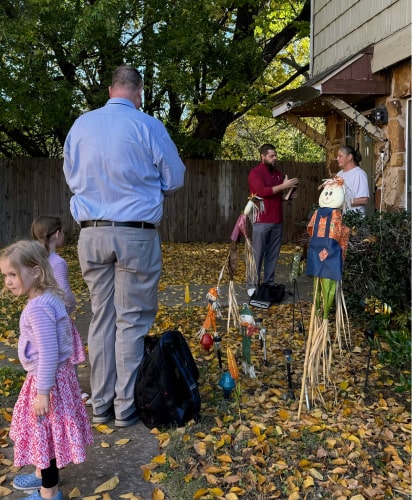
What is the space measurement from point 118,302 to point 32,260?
3.18ft

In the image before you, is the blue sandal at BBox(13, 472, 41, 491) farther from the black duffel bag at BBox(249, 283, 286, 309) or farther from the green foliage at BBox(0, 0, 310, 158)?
the green foliage at BBox(0, 0, 310, 158)

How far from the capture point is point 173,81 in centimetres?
1002

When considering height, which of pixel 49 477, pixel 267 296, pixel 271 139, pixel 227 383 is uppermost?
pixel 271 139

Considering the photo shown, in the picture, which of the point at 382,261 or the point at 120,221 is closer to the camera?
the point at 120,221

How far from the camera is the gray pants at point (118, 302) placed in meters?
3.46

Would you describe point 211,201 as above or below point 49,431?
above

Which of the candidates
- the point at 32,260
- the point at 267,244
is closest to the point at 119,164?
the point at 32,260

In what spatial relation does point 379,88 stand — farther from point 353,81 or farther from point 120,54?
point 120,54

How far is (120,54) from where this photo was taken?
10297mm

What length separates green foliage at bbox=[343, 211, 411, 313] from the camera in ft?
16.4

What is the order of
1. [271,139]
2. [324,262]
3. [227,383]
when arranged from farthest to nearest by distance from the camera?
[271,139] < [227,383] < [324,262]

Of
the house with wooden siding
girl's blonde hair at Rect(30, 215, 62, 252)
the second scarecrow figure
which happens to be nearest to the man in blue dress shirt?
girl's blonde hair at Rect(30, 215, 62, 252)

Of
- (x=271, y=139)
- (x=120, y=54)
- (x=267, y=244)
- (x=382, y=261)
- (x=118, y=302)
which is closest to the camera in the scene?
(x=118, y=302)

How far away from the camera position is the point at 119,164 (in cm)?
342
